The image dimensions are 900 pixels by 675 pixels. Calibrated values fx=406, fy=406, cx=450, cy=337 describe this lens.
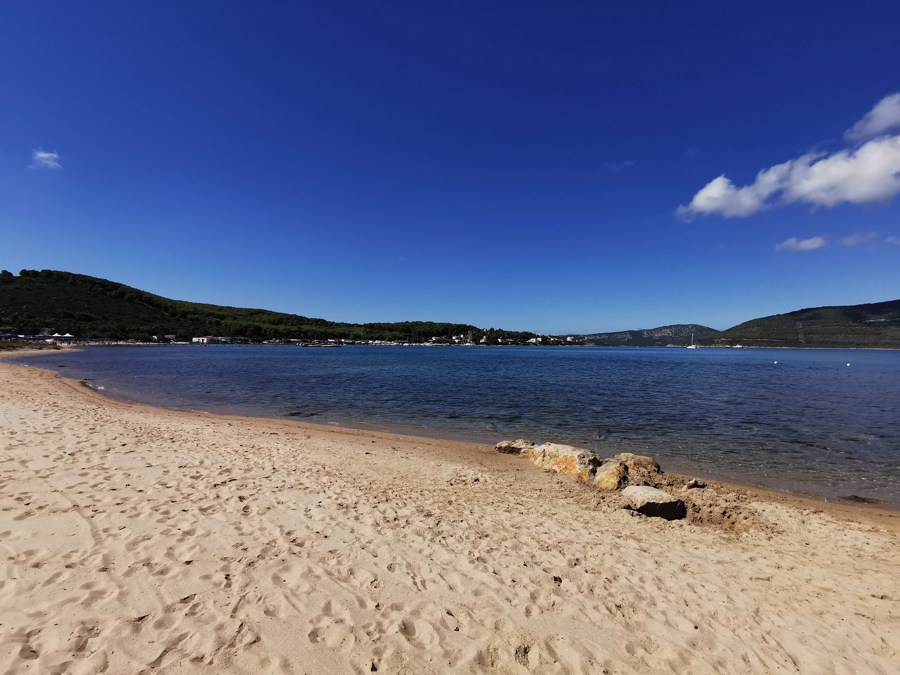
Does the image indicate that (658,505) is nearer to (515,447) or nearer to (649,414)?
(515,447)

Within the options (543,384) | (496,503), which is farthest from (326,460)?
(543,384)

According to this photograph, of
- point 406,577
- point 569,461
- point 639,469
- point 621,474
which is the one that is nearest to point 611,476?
point 621,474

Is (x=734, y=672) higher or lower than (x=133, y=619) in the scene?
lower

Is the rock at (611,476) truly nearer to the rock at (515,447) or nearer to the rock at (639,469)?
the rock at (639,469)

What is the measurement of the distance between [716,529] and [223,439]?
14001 millimetres

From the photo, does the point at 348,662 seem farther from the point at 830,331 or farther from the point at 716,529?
the point at 830,331

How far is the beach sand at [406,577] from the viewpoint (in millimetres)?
4039

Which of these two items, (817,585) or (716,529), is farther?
(716,529)

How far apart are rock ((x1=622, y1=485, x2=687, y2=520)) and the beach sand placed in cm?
36

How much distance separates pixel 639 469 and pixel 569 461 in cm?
181

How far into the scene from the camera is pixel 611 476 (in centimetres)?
1011

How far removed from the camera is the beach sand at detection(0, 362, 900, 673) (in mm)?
4039

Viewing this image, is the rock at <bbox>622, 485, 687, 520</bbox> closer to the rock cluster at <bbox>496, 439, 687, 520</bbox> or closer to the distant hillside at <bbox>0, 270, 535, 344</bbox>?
the rock cluster at <bbox>496, 439, 687, 520</bbox>

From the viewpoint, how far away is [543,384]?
123 ft
